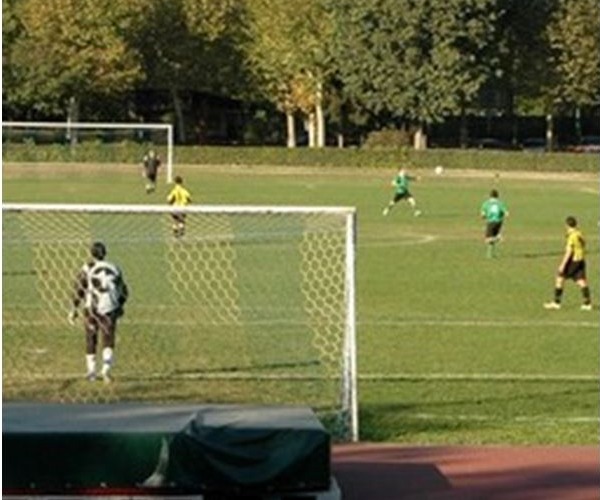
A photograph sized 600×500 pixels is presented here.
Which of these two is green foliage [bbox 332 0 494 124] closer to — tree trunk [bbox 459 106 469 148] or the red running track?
tree trunk [bbox 459 106 469 148]

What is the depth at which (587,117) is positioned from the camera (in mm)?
103750

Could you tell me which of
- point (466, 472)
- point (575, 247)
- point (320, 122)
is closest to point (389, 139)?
point (320, 122)

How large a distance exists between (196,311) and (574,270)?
20.3ft

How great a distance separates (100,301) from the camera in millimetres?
18062

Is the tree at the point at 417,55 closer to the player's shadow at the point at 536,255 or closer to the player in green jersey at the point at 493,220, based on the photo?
the player's shadow at the point at 536,255

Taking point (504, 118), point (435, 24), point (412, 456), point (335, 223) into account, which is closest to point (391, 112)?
point (435, 24)

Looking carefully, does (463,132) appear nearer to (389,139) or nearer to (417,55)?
(389,139)

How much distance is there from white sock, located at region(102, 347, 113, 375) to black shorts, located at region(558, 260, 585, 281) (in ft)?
33.1

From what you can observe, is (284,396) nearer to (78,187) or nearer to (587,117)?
(78,187)

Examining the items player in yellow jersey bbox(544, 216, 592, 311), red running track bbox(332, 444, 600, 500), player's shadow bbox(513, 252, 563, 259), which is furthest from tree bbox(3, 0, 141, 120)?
red running track bbox(332, 444, 600, 500)

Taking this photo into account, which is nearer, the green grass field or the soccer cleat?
the green grass field

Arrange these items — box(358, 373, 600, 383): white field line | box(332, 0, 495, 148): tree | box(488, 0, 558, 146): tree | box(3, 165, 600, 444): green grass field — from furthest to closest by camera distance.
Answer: box(488, 0, 558, 146): tree → box(332, 0, 495, 148): tree → box(358, 373, 600, 383): white field line → box(3, 165, 600, 444): green grass field

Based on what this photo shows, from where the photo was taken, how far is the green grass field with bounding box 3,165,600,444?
1691cm

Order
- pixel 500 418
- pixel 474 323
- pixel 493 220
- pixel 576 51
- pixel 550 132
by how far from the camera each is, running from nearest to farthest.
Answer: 1. pixel 500 418
2. pixel 474 323
3. pixel 493 220
4. pixel 576 51
5. pixel 550 132
